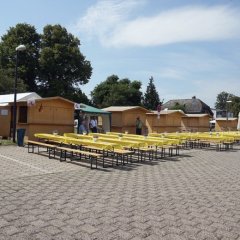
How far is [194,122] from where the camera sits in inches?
1427

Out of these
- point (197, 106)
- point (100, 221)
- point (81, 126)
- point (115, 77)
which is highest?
point (115, 77)

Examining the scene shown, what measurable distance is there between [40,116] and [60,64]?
23.3 meters

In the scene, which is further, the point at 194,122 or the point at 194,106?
the point at 194,106

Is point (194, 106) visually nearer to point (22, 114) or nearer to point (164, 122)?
point (164, 122)

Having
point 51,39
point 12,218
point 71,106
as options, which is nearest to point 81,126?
point 71,106

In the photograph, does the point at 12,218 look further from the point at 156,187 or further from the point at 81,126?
the point at 81,126

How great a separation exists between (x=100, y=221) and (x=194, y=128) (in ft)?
103

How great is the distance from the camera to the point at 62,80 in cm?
4162

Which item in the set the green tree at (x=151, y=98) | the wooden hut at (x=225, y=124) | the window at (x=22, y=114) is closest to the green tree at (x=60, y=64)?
the wooden hut at (x=225, y=124)

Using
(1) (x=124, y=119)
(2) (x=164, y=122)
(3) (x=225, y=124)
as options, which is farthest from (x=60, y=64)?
(3) (x=225, y=124)

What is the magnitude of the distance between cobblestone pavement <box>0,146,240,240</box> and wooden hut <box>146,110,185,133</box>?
63.8ft

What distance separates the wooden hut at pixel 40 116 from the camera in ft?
63.0

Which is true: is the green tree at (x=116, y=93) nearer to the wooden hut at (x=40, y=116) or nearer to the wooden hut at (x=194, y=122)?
the wooden hut at (x=194, y=122)

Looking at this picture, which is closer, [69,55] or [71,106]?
[71,106]
